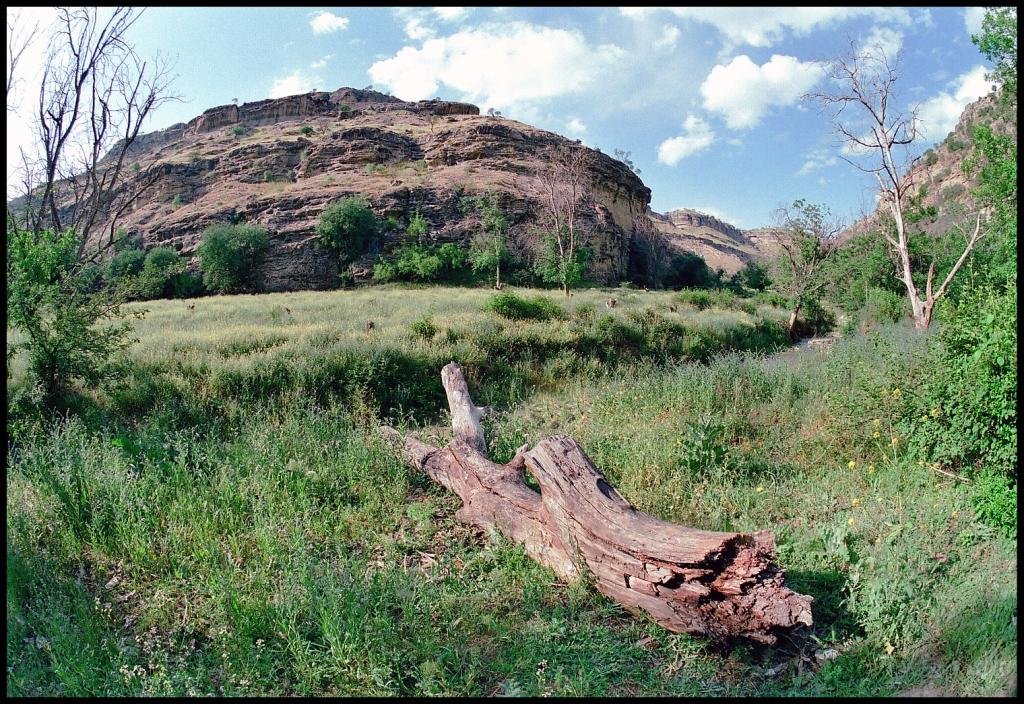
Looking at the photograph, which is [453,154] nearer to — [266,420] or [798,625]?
[266,420]

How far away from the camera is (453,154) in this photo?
197 ft

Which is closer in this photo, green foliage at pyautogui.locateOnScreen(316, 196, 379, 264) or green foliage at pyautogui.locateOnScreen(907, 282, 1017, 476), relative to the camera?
green foliage at pyautogui.locateOnScreen(907, 282, 1017, 476)

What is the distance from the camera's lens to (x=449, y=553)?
170 inches

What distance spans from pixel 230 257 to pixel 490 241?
66.0ft

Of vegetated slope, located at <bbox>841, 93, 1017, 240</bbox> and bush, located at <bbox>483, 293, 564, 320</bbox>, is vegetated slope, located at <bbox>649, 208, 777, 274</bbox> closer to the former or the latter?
vegetated slope, located at <bbox>841, 93, 1017, 240</bbox>

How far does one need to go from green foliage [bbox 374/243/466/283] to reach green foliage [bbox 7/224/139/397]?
113 feet

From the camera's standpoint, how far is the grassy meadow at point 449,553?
2961 mm

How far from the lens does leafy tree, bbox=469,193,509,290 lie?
4119 centimetres

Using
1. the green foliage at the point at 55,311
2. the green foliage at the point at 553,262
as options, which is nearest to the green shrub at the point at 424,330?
the green foliage at the point at 55,311

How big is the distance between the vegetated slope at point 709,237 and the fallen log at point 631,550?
9833cm

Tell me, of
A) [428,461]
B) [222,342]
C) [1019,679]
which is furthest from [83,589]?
[222,342]

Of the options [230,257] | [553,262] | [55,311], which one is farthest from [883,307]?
[230,257]

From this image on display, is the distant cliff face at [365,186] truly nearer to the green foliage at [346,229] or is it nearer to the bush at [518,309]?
the green foliage at [346,229]

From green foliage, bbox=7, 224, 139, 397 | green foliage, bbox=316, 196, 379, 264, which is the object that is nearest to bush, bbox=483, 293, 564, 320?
green foliage, bbox=7, 224, 139, 397
